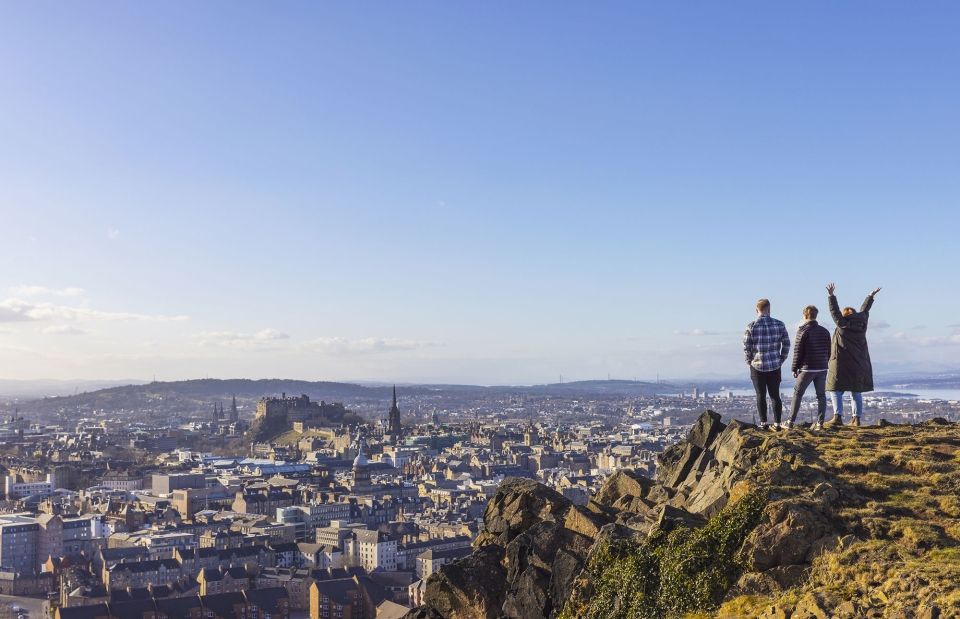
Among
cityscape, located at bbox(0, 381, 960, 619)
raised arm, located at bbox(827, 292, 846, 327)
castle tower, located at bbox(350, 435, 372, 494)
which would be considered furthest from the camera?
castle tower, located at bbox(350, 435, 372, 494)

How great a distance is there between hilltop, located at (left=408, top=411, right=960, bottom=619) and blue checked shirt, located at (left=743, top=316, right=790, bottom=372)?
5.18 feet

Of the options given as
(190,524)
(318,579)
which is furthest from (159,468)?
(318,579)

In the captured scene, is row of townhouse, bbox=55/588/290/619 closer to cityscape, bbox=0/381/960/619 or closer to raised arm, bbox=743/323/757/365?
cityscape, bbox=0/381/960/619

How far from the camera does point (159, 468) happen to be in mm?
198125

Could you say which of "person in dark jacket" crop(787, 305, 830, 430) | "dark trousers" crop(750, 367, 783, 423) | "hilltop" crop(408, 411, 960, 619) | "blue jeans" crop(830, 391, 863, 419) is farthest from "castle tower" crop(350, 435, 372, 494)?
"person in dark jacket" crop(787, 305, 830, 430)

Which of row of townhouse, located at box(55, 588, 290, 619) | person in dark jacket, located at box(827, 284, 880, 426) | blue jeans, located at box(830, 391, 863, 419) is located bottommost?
row of townhouse, located at box(55, 588, 290, 619)

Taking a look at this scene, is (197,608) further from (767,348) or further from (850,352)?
(850,352)

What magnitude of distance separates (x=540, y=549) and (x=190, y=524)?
363 feet

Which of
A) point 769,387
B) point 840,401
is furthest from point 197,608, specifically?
point 840,401

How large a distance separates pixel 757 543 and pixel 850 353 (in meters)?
6.75

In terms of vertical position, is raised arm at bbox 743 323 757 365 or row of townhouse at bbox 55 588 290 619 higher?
raised arm at bbox 743 323 757 365

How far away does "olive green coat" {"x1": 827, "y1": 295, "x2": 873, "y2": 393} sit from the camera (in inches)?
908

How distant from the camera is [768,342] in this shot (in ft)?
77.0

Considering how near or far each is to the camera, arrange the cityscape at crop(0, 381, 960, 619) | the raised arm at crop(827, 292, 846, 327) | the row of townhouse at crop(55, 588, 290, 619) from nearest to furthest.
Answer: the raised arm at crop(827, 292, 846, 327) < the row of townhouse at crop(55, 588, 290, 619) < the cityscape at crop(0, 381, 960, 619)
